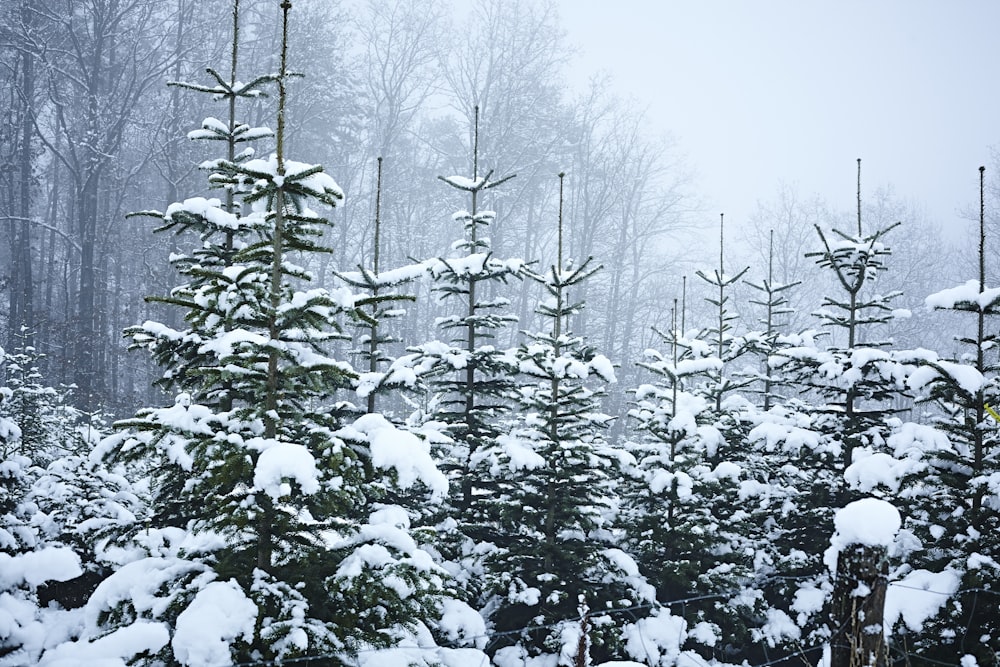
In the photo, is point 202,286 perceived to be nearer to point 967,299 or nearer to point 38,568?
point 38,568

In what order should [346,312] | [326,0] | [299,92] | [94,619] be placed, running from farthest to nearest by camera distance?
[326,0] → [299,92] → [346,312] → [94,619]

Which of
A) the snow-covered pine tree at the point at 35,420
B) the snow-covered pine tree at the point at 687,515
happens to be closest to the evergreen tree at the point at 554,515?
the snow-covered pine tree at the point at 687,515

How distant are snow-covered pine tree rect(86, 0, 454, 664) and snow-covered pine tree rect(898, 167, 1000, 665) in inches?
198

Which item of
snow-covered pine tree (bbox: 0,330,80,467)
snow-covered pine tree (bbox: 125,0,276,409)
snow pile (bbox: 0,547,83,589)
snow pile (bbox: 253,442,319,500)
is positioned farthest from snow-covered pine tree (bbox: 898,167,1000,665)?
snow-covered pine tree (bbox: 0,330,80,467)

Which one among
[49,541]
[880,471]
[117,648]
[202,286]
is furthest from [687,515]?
[49,541]

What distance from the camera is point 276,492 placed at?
382cm

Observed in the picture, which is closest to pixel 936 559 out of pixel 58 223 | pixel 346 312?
pixel 346 312

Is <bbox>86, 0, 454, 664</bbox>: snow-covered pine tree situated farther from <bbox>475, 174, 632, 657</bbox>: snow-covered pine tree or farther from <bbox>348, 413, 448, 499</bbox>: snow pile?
<bbox>475, 174, 632, 657</bbox>: snow-covered pine tree

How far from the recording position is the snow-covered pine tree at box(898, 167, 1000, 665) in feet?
19.6

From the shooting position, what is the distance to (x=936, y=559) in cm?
664

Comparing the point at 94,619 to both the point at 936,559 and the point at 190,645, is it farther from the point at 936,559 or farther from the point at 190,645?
the point at 936,559

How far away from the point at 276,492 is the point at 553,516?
4929 millimetres

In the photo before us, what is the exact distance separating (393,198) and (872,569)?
3155 cm

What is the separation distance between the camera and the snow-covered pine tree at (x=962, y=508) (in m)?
5.96
